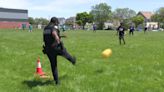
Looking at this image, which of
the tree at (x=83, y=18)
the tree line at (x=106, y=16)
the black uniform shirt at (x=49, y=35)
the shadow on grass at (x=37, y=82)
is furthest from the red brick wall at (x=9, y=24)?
the black uniform shirt at (x=49, y=35)

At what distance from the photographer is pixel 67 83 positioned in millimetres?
11500

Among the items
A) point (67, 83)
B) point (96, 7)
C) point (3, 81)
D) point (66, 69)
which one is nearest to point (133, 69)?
point (66, 69)

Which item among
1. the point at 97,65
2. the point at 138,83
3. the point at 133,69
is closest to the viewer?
the point at 138,83

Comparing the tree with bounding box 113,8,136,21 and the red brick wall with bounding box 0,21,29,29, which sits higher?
the tree with bounding box 113,8,136,21

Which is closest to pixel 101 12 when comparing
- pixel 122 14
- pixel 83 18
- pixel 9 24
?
pixel 83 18

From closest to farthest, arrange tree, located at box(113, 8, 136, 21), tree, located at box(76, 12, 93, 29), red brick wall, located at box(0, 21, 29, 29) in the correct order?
red brick wall, located at box(0, 21, 29, 29) < tree, located at box(76, 12, 93, 29) < tree, located at box(113, 8, 136, 21)

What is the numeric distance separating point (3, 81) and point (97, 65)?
4429 millimetres

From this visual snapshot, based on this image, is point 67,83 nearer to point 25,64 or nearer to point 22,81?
point 22,81

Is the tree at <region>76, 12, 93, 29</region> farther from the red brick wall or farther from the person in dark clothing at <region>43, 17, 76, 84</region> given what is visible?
the person in dark clothing at <region>43, 17, 76, 84</region>

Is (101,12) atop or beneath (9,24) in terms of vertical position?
atop

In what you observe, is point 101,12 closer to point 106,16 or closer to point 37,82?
point 106,16

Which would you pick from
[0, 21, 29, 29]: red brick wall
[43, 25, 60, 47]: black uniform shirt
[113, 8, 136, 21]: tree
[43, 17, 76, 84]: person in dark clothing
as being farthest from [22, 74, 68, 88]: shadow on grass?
[113, 8, 136, 21]: tree

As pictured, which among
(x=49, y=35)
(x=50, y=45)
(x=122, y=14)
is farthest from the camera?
(x=122, y=14)

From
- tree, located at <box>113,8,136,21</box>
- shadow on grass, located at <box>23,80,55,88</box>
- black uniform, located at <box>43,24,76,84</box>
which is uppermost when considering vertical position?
tree, located at <box>113,8,136,21</box>
